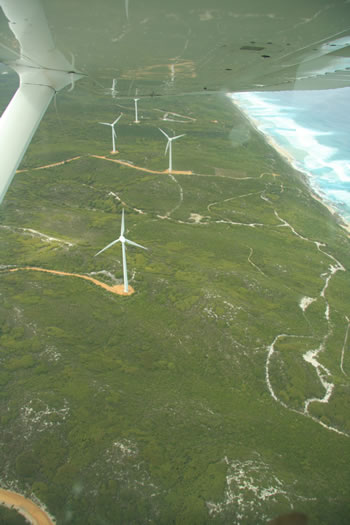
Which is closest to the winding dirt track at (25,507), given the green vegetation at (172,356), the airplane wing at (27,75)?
the green vegetation at (172,356)

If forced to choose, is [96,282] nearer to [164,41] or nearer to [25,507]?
[25,507]

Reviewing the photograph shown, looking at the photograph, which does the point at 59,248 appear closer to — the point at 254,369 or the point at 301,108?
the point at 254,369

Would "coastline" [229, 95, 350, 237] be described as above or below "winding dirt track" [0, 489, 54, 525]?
above

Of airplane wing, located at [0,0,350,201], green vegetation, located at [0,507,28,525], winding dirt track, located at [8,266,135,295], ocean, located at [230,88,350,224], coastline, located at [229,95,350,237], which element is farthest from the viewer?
ocean, located at [230,88,350,224]

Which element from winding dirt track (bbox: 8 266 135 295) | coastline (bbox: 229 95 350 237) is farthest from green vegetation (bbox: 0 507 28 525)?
coastline (bbox: 229 95 350 237)

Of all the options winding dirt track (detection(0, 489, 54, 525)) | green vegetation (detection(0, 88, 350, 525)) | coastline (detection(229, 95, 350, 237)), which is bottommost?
winding dirt track (detection(0, 489, 54, 525))

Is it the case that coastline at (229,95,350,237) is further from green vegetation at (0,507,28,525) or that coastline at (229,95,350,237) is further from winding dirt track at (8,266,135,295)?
green vegetation at (0,507,28,525)

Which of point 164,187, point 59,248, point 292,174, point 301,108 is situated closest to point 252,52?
point 59,248
